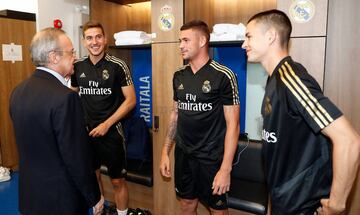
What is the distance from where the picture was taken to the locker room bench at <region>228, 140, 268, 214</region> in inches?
86.9

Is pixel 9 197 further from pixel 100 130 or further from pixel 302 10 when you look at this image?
pixel 302 10

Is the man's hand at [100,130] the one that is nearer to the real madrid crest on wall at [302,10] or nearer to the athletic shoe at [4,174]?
the real madrid crest on wall at [302,10]

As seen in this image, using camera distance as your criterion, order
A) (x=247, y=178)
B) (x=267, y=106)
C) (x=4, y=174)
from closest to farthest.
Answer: (x=267, y=106) → (x=247, y=178) → (x=4, y=174)

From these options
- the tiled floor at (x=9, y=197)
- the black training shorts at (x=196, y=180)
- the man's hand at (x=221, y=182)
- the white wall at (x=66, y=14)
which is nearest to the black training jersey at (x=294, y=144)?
the man's hand at (x=221, y=182)

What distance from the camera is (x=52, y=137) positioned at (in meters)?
1.37

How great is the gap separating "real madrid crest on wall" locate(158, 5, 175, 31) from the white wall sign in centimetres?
232

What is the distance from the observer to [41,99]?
4.41 feet

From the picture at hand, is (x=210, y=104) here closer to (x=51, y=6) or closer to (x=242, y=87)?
(x=242, y=87)

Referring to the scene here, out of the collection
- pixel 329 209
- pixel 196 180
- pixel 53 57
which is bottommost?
pixel 196 180

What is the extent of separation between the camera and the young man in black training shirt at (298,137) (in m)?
1.06

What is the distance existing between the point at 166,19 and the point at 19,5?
2394 mm

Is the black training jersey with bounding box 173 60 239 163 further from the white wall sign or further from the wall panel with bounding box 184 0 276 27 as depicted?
the white wall sign

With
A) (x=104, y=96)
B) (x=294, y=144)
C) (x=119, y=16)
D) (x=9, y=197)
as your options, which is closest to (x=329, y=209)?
(x=294, y=144)

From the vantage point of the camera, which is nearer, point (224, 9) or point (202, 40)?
point (202, 40)
